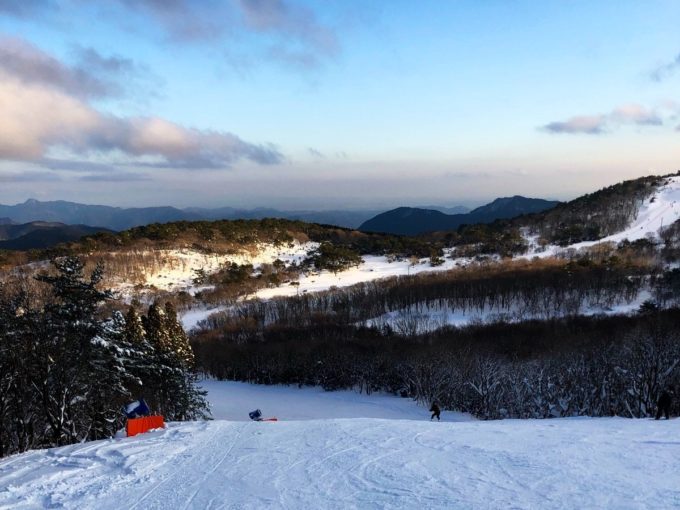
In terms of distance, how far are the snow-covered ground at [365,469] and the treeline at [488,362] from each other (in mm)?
21203

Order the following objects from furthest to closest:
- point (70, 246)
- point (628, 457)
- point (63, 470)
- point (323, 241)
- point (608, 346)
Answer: point (323, 241) < point (70, 246) < point (608, 346) < point (63, 470) < point (628, 457)

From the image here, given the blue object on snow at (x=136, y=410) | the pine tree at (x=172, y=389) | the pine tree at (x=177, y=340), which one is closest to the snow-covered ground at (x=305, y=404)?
the pine tree at (x=177, y=340)

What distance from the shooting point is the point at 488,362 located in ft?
148

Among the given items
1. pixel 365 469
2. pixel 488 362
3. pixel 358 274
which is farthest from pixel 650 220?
pixel 365 469

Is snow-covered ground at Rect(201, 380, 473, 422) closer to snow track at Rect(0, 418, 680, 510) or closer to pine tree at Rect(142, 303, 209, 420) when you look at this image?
pine tree at Rect(142, 303, 209, 420)

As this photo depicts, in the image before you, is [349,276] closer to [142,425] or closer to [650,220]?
[650,220]

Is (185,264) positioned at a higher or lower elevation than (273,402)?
higher

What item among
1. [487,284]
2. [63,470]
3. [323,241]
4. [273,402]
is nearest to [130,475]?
[63,470]

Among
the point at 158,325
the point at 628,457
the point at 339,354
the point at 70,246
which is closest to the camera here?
the point at 628,457

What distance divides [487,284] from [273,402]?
2314 inches

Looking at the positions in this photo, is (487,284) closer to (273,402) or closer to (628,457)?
(273,402)

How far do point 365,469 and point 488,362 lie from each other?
1381 inches

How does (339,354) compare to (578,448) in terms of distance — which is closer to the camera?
(578,448)

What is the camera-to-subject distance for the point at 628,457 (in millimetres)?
13508
